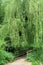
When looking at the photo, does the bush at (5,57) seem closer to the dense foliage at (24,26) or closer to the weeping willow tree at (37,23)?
the dense foliage at (24,26)

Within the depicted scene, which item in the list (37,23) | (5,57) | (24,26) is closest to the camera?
(37,23)

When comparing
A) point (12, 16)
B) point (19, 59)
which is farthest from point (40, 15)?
point (19, 59)

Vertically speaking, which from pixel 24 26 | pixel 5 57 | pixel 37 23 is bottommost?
pixel 5 57

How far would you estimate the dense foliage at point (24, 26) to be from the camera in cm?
1523

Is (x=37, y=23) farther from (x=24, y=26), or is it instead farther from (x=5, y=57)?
(x=5, y=57)

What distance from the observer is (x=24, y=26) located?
15.9 meters

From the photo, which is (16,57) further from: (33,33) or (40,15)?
(40,15)

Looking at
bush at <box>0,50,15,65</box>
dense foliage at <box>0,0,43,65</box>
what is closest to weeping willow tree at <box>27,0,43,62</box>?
dense foliage at <box>0,0,43,65</box>

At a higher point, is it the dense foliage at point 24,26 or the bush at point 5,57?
the dense foliage at point 24,26

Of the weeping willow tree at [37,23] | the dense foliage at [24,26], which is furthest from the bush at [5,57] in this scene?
the weeping willow tree at [37,23]

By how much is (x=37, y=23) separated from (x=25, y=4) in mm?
1472

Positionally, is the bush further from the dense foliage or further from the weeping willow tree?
the weeping willow tree

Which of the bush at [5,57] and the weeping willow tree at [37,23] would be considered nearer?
the bush at [5,57]

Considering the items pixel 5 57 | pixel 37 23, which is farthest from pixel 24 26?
pixel 5 57
